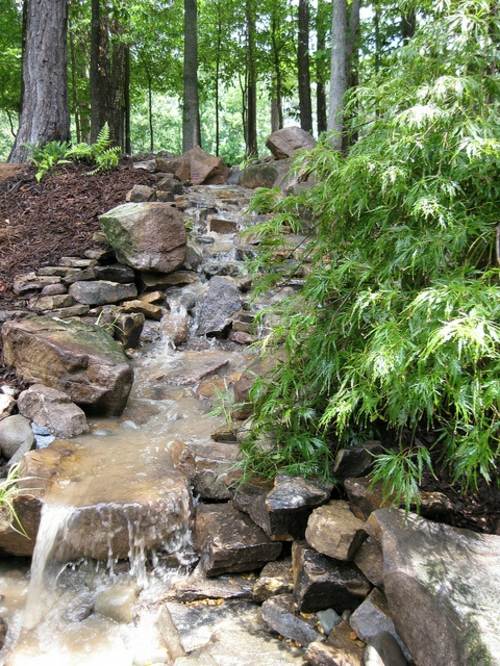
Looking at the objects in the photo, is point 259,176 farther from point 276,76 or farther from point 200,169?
point 276,76

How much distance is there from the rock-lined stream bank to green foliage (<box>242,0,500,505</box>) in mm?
345

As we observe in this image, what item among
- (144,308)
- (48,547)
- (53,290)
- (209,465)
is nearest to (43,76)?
(53,290)

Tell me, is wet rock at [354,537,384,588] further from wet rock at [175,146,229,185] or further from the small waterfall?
wet rock at [175,146,229,185]

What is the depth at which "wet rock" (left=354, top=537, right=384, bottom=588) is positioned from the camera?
2850mm

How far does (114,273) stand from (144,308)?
2.03 ft

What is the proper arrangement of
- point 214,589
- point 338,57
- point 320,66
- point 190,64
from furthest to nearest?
point 320,66 < point 190,64 < point 338,57 < point 214,589

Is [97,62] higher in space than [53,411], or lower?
higher

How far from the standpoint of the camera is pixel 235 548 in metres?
3.38

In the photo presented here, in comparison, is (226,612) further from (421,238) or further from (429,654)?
(421,238)

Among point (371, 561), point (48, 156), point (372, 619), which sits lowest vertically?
point (372, 619)

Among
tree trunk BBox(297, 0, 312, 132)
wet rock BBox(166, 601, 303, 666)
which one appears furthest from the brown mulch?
tree trunk BBox(297, 0, 312, 132)

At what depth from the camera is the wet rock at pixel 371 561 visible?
285 cm

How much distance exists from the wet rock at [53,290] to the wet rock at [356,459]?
14.1 feet

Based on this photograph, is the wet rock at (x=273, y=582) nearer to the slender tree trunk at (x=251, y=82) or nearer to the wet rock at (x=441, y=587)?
the wet rock at (x=441, y=587)
